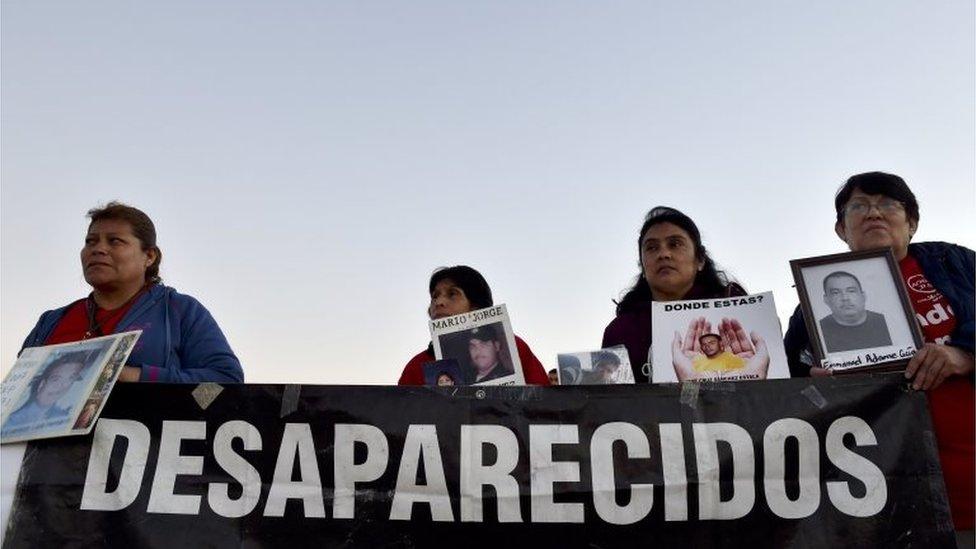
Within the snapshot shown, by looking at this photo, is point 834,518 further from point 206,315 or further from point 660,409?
point 206,315

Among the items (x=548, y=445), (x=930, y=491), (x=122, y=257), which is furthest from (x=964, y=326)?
(x=122, y=257)

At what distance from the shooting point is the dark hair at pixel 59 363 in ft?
10.9

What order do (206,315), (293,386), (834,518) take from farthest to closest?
(206,315) → (293,386) → (834,518)

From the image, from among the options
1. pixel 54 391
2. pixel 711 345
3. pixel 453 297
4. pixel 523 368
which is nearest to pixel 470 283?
pixel 453 297

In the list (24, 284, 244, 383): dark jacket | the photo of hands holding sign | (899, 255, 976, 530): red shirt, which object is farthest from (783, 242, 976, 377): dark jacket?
(24, 284, 244, 383): dark jacket

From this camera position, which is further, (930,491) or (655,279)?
(655,279)

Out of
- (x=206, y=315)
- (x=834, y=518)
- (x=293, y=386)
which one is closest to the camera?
(x=834, y=518)

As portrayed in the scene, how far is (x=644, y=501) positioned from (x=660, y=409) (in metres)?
0.32

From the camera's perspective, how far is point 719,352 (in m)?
3.46

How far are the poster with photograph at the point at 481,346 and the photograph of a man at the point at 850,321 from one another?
3.77ft

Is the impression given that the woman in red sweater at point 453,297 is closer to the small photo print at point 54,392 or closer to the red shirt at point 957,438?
the small photo print at point 54,392

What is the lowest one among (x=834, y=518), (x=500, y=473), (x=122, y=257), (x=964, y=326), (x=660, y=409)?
(x=834, y=518)

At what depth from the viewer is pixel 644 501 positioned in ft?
10.2

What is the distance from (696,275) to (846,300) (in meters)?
0.84
